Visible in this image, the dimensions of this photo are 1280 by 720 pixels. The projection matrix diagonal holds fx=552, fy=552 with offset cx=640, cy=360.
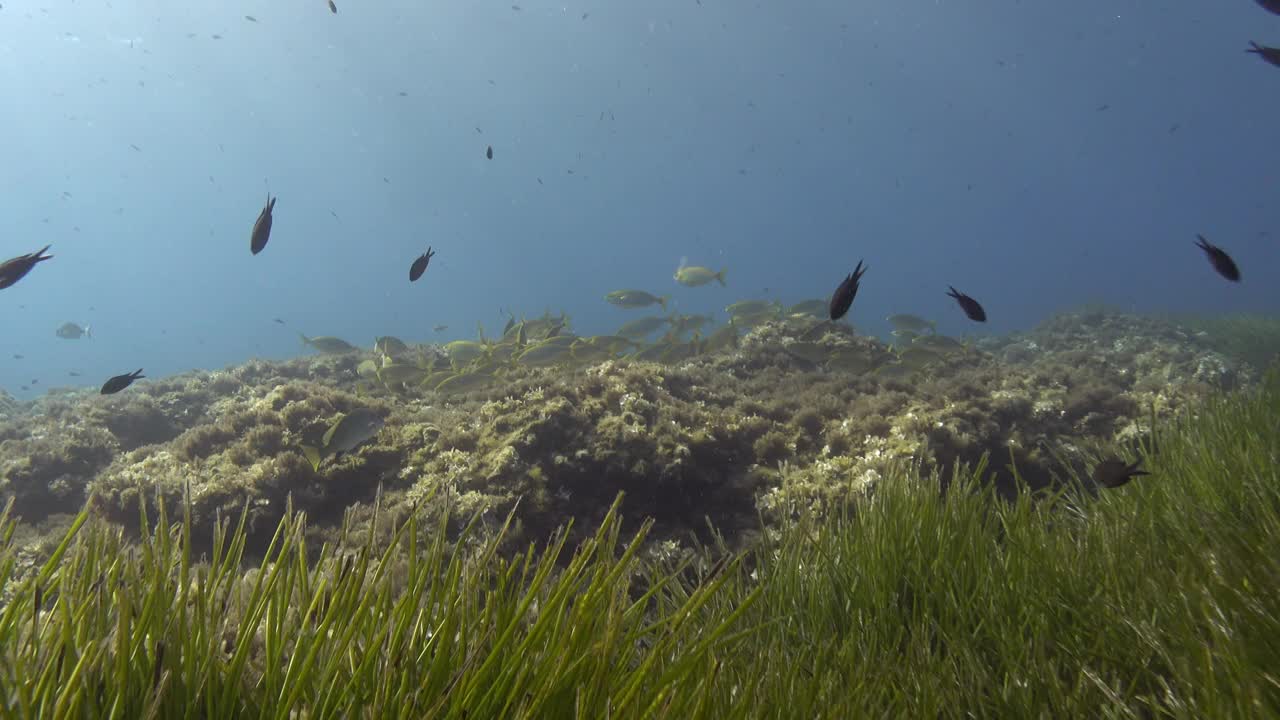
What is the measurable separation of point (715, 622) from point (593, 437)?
3160mm

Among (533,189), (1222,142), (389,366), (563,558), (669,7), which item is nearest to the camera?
(563,558)

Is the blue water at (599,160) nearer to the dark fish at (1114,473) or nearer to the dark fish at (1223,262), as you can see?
the dark fish at (1223,262)

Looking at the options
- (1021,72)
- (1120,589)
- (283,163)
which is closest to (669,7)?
(1021,72)

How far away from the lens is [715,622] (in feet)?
6.95

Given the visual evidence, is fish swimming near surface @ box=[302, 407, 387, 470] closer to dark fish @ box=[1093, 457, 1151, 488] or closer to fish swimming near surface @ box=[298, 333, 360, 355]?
dark fish @ box=[1093, 457, 1151, 488]

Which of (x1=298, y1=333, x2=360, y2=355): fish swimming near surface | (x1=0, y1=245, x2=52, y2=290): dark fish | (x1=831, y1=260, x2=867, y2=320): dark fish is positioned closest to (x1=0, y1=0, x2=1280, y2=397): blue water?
(x1=298, y1=333, x2=360, y2=355): fish swimming near surface

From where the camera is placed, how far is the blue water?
6900 centimetres

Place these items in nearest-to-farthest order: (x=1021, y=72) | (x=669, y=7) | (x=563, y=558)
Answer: (x=563, y=558) < (x=669, y=7) < (x=1021, y=72)

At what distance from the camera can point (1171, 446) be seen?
3.38 metres

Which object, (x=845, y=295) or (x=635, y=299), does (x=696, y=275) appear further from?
(x=845, y=295)

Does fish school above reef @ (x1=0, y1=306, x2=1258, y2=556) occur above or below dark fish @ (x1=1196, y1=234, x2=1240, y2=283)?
below

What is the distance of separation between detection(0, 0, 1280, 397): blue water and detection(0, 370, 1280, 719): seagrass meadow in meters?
24.3

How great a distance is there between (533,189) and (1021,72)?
9795 centimetres

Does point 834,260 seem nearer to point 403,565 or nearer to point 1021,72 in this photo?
point 1021,72
